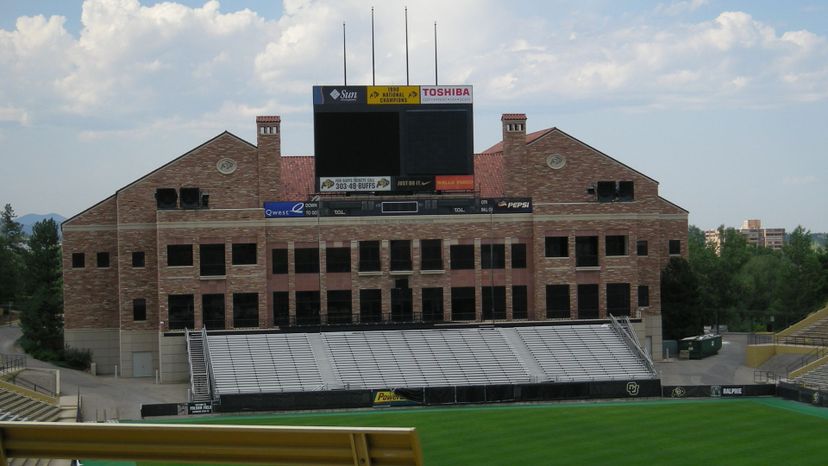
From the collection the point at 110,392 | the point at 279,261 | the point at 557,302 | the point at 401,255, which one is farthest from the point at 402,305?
the point at 110,392

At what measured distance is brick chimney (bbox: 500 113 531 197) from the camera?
218ft

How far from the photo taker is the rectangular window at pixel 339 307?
63156mm

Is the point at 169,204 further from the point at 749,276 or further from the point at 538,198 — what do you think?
the point at 749,276

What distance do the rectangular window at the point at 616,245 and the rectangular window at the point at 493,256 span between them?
22.7 feet

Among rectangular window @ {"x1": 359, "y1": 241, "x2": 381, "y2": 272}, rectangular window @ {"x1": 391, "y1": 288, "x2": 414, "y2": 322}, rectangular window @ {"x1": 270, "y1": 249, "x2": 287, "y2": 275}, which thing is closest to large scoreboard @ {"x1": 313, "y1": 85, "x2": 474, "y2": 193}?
rectangular window @ {"x1": 359, "y1": 241, "x2": 381, "y2": 272}

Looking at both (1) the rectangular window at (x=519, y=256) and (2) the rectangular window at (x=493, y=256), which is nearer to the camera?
(2) the rectangular window at (x=493, y=256)

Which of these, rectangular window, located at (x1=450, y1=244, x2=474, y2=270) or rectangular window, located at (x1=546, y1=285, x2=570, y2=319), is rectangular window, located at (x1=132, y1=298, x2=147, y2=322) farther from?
rectangular window, located at (x1=546, y1=285, x2=570, y2=319)

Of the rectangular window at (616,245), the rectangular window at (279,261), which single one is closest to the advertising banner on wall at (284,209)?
the rectangular window at (279,261)

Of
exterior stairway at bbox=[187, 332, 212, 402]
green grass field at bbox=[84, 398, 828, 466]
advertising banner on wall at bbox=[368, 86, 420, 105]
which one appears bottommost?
green grass field at bbox=[84, 398, 828, 466]

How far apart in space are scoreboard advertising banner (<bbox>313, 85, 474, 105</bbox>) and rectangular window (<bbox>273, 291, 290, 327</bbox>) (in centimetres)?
1223

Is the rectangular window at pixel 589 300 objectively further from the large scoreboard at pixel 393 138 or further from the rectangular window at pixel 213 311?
the rectangular window at pixel 213 311

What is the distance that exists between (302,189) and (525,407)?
82.8 feet

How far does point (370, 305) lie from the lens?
63.7 metres

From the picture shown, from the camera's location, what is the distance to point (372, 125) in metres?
62.2
